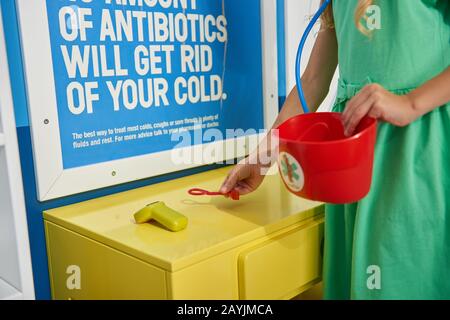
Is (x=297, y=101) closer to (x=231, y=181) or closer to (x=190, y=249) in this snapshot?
(x=231, y=181)

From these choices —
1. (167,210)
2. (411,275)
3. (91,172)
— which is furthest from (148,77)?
(411,275)

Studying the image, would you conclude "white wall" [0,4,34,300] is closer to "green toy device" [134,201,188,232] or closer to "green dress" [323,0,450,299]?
"green toy device" [134,201,188,232]

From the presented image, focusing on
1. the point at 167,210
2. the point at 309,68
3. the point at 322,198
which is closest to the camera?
the point at 322,198

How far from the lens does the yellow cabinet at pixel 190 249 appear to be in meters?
0.60

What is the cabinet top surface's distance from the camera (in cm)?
61

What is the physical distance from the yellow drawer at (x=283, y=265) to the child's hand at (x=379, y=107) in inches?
8.3

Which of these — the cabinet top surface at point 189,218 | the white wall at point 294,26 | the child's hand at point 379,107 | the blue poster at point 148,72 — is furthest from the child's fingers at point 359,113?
the white wall at point 294,26

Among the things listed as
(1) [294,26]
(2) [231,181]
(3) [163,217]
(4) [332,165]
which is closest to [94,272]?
(3) [163,217]

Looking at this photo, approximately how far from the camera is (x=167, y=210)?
0.70 metres

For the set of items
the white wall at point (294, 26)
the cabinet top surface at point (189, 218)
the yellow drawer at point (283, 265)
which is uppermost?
the white wall at point (294, 26)

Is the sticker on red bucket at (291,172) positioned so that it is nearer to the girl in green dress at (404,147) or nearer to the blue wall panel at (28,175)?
the girl in green dress at (404,147)

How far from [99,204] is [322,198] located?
40 centimetres

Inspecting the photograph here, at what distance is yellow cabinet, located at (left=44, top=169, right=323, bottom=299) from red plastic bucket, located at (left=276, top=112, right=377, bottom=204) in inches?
4.7
